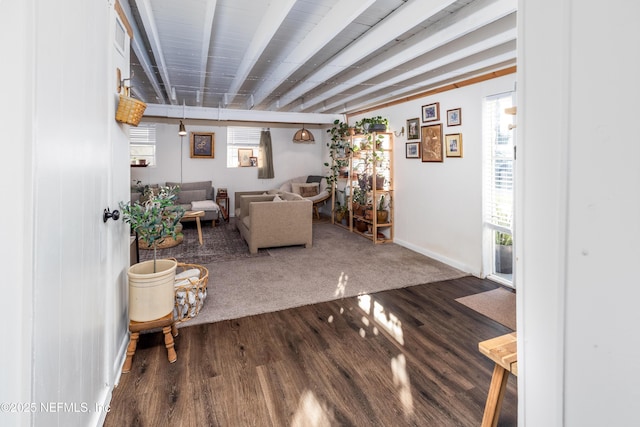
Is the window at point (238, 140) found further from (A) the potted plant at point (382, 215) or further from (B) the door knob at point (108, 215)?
(B) the door knob at point (108, 215)

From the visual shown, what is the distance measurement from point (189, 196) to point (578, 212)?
7115 mm

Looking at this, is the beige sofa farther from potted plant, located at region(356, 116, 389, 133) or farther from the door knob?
the door knob

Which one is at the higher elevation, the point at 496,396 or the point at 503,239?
the point at 503,239

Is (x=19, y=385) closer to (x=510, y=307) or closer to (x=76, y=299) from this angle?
(x=76, y=299)

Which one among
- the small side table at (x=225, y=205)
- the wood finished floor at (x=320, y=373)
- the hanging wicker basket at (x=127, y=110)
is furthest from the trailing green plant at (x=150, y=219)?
the small side table at (x=225, y=205)

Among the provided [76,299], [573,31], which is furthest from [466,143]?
[76,299]

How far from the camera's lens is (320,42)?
107 inches

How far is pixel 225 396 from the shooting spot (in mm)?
1795

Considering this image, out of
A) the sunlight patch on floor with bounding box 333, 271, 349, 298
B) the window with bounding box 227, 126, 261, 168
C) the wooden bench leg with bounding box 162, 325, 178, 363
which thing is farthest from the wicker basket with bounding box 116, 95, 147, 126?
the window with bounding box 227, 126, 261, 168

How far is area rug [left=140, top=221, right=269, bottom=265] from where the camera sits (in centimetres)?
448

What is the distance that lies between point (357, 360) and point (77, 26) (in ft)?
7.43

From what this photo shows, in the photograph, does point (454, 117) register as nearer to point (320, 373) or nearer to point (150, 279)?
point (320, 373)

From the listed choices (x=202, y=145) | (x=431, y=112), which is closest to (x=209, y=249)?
(x=202, y=145)

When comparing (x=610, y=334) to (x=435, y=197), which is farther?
(x=435, y=197)
